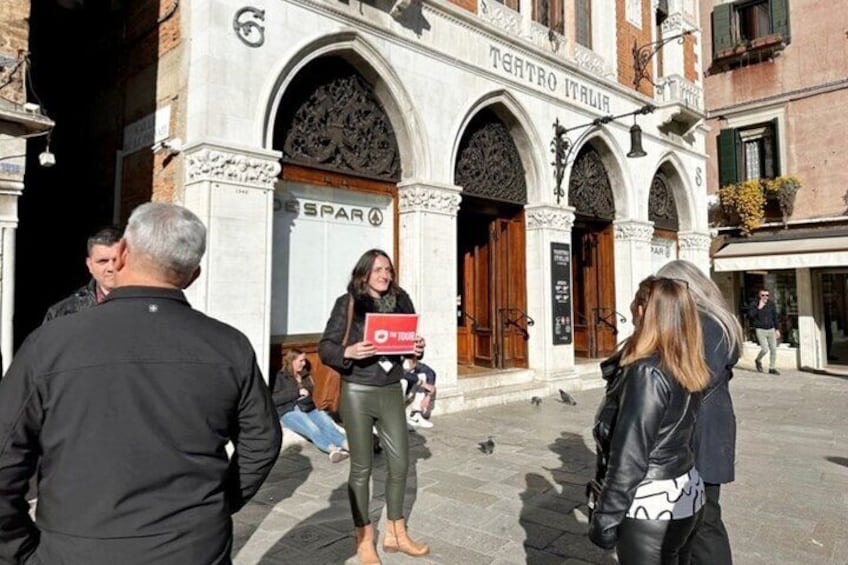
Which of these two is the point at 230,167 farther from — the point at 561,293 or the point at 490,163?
the point at 561,293

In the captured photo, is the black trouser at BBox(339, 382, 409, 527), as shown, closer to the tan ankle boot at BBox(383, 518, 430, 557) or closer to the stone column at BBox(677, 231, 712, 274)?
the tan ankle boot at BBox(383, 518, 430, 557)

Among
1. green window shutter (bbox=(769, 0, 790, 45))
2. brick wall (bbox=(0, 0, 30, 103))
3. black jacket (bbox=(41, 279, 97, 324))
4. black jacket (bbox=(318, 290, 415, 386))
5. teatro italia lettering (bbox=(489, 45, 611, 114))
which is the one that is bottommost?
black jacket (bbox=(318, 290, 415, 386))

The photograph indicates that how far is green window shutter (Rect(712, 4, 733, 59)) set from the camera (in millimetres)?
15984

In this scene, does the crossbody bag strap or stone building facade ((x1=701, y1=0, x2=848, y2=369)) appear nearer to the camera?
the crossbody bag strap

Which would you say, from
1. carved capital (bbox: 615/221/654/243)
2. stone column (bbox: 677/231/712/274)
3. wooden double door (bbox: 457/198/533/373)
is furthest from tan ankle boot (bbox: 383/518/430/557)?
stone column (bbox: 677/231/712/274)

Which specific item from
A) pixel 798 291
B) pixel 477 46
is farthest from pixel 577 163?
pixel 798 291

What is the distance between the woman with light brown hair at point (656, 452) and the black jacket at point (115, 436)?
1.38 m

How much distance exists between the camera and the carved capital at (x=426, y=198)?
8.09m

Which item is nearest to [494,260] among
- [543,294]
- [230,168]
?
[543,294]

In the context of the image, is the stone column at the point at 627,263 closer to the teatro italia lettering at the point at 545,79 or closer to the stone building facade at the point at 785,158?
the teatro italia lettering at the point at 545,79

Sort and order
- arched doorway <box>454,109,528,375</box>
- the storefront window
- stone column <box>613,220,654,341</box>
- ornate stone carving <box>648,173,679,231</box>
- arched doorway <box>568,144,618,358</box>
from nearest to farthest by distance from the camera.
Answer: arched doorway <box>454,109,528,375</box>, arched doorway <box>568,144,618,358</box>, stone column <box>613,220,654,341</box>, ornate stone carving <box>648,173,679,231</box>, the storefront window

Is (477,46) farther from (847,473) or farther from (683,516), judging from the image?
(683,516)

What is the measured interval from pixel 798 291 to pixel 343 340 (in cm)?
1477

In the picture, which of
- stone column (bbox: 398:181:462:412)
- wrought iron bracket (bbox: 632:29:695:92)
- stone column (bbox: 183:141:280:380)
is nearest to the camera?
stone column (bbox: 183:141:280:380)
